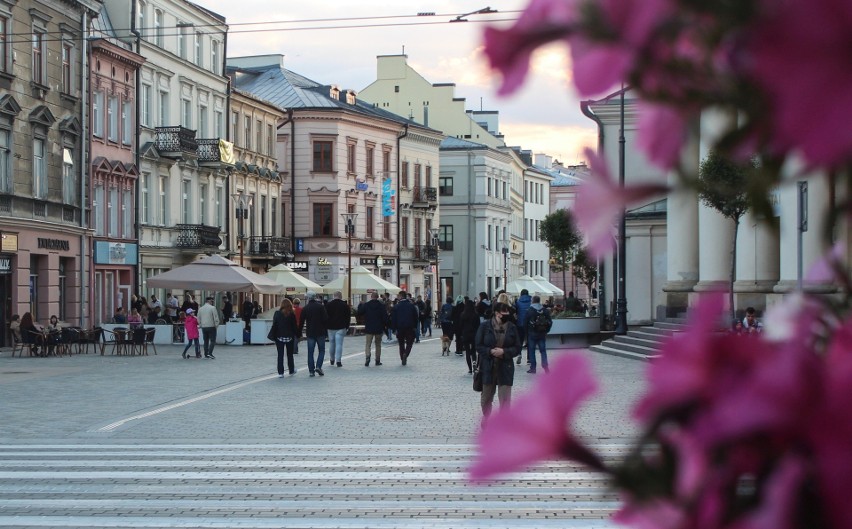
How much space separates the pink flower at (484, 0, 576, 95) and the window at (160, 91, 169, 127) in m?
59.2

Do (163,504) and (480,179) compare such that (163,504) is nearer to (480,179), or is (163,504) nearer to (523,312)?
(523,312)

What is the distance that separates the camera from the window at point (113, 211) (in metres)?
52.3

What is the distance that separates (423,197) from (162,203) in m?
34.4

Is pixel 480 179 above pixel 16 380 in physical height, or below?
above

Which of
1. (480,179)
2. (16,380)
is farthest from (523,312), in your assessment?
(480,179)

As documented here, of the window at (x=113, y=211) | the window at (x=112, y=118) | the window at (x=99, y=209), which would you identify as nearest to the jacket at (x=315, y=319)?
the window at (x=99, y=209)

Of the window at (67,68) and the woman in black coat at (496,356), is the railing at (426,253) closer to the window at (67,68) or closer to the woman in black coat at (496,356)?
the window at (67,68)

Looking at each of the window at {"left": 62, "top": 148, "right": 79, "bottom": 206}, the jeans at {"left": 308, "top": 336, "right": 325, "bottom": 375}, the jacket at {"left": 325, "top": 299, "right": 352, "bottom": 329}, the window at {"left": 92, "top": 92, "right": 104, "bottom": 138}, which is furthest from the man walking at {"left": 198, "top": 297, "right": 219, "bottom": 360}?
the window at {"left": 92, "top": 92, "right": 104, "bottom": 138}

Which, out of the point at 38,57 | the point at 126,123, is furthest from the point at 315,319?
the point at 126,123

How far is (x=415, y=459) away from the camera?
15.1 m

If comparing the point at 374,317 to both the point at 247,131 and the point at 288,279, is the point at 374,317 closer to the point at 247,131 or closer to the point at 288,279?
the point at 288,279

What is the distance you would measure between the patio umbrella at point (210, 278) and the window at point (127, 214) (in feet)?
30.6

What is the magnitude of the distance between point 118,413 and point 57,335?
19.9m

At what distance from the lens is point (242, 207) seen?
60688mm
